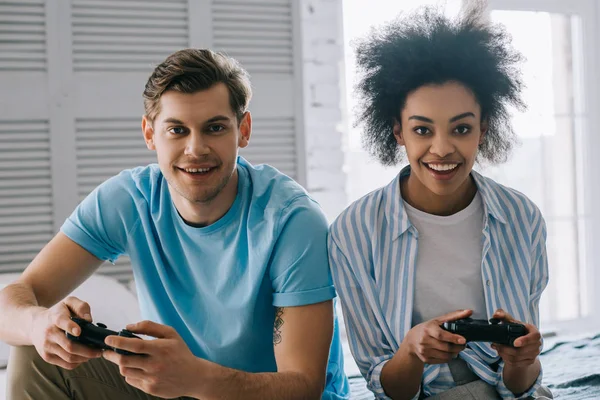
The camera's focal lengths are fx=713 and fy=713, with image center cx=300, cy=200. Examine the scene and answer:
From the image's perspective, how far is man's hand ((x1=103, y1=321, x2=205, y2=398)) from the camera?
116cm

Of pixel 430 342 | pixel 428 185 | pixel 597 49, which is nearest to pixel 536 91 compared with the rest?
pixel 597 49

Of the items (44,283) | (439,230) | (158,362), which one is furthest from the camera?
(44,283)

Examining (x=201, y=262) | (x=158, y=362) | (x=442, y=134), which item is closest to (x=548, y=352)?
(x=442, y=134)

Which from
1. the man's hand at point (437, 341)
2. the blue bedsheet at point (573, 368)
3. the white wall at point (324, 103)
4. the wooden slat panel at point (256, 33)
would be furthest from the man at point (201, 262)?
the white wall at point (324, 103)

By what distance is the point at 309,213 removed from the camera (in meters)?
1.53

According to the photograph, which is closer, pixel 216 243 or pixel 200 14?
pixel 216 243

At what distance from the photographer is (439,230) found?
5.00 feet

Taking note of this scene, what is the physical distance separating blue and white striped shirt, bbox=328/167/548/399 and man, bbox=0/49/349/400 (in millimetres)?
57

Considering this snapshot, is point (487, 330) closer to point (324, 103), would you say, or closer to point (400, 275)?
point (400, 275)

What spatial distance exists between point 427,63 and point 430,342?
580mm

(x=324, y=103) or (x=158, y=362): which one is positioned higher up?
(x=324, y=103)

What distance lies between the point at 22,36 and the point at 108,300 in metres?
0.99

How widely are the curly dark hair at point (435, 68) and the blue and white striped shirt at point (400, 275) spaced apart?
0.16 m

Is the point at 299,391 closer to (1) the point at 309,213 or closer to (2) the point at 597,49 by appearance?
(1) the point at 309,213
